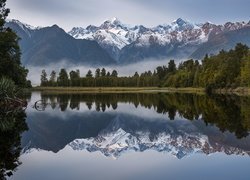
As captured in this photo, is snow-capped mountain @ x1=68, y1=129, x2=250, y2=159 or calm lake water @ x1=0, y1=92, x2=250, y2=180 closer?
calm lake water @ x1=0, y1=92, x2=250, y2=180

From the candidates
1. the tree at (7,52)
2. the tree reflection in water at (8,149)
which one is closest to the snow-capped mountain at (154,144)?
the tree reflection in water at (8,149)

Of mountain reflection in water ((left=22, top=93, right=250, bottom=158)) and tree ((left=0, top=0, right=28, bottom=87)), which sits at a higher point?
tree ((left=0, top=0, right=28, bottom=87))

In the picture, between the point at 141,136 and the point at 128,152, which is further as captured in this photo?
the point at 141,136

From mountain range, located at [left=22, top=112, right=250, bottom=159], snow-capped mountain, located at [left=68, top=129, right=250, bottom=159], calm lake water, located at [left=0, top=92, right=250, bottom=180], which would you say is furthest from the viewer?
mountain range, located at [left=22, top=112, right=250, bottom=159]

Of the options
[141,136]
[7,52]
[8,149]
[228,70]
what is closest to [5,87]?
[7,52]

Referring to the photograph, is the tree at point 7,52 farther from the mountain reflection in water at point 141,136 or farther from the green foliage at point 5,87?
the mountain reflection in water at point 141,136

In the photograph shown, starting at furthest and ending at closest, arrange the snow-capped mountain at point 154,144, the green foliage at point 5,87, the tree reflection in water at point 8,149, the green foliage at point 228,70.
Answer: the green foliage at point 228,70 → the green foliage at point 5,87 → the snow-capped mountain at point 154,144 → the tree reflection in water at point 8,149

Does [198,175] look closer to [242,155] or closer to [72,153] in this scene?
[242,155]

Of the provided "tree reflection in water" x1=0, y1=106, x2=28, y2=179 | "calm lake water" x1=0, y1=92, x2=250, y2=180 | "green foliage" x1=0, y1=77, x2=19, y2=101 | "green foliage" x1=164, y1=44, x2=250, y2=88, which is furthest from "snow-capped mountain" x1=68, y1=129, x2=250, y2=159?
"green foliage" x1=164, y1=44, x2=250, y2=88

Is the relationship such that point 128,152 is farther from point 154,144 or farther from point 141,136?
point 141,136

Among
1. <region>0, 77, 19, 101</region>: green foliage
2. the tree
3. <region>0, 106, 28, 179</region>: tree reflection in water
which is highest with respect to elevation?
the tree

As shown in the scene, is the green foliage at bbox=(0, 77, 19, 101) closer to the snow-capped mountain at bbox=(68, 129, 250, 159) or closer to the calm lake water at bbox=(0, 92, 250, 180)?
the calm lake water at bbox=(0, 92, 250, 180)

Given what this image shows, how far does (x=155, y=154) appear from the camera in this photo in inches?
1230

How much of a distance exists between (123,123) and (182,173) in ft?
115
